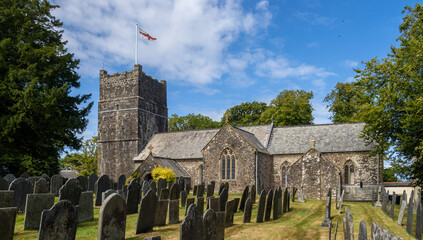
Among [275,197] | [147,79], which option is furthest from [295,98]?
[275,197]

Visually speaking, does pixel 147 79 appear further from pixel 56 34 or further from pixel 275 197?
pixel 275 197

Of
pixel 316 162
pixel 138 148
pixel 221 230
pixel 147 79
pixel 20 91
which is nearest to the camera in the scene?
pixel 221 230

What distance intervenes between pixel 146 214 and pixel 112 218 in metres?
2.67

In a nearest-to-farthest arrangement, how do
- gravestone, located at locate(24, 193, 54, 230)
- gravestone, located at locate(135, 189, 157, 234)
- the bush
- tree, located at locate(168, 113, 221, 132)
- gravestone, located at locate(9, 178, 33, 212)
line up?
gravestone, located at locate(135, 189, 157, 234) → gravestone, located at locate(24, 193, 54, 230) → gravestone, located at locate(9, 178, 33, 212) → the bush → tree, located at locate(168, 113, 221, 132)

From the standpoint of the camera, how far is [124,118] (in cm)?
3931

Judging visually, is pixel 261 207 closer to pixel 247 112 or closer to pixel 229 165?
pixel 229 165

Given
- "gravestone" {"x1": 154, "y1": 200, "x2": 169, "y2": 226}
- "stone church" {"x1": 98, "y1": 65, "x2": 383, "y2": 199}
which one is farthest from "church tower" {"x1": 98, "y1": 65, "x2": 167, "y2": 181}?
"gravestone" {"x1": 154, "y1": 200, "x2": 169, "y2": 226}

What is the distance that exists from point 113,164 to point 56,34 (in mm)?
17021

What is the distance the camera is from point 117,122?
1565 inches

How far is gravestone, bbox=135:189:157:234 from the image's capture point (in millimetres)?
9625

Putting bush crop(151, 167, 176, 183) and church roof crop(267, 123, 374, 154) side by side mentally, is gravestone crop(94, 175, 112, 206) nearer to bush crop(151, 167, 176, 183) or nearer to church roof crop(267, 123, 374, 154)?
bush crop(151, 167, 176, 183)

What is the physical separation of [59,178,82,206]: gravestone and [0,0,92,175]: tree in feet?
38.5

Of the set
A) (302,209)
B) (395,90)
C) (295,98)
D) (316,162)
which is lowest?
(302,209)

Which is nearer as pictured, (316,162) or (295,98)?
(316,162)
